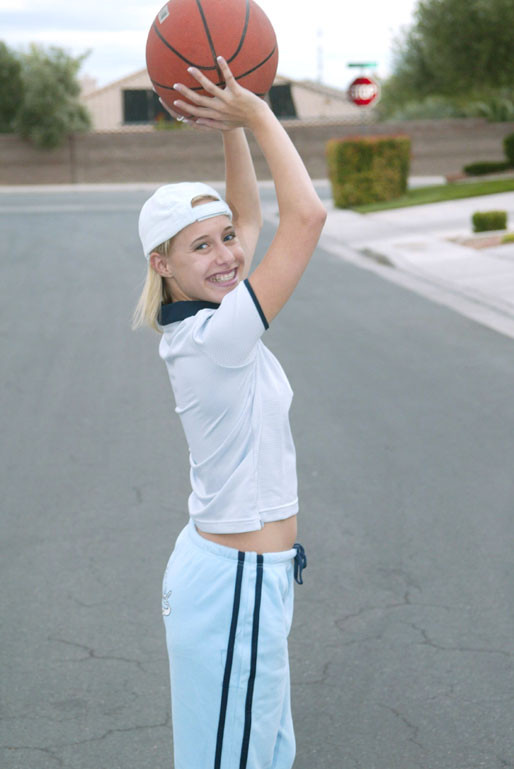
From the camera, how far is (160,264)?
276cm

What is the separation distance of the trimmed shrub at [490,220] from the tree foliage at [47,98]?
1329 inches

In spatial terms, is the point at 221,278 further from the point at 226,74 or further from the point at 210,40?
the point at 210,40

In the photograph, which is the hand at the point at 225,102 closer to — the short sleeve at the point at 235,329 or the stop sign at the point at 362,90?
the short sleeve at the point at 235,329

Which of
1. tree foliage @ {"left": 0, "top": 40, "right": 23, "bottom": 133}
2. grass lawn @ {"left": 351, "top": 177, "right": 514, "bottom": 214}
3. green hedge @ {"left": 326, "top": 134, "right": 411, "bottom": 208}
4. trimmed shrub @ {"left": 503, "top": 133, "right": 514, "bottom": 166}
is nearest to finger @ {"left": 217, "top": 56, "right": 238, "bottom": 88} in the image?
grass lawn @ {"left": 351, "top": 177, "right": 514, "bottom": 214}

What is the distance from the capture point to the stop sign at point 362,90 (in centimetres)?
4216

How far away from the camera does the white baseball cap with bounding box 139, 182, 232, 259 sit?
105 inches

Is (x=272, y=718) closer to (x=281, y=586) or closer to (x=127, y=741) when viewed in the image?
(x=281, y=586)

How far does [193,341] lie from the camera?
2572 millimetres

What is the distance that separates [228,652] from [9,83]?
177 ft

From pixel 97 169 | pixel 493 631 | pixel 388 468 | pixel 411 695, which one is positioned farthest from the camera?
pixel 97 169

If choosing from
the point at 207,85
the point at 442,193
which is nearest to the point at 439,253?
the point at 442,193

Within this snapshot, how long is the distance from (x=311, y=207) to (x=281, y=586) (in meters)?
0.98

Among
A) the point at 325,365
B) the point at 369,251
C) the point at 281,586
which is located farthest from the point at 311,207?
the point at 369,251

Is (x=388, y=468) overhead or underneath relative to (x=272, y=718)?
underneath
